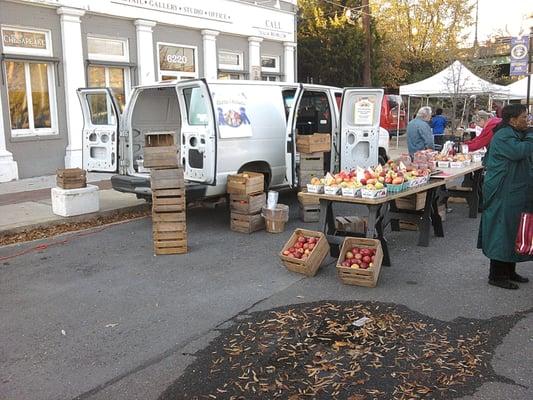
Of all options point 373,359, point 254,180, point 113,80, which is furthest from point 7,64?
point 373,359

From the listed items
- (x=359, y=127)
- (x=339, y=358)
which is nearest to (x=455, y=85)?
(x=359, y=127)

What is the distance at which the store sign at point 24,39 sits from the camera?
11781 mm

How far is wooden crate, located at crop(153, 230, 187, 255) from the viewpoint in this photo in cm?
689

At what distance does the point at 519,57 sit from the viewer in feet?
51.8

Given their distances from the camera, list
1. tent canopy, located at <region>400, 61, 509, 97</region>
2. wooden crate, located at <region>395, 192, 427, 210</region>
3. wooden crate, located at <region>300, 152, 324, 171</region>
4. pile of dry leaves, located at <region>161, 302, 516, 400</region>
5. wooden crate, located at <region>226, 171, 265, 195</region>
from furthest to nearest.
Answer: tent canopy, located at <region>400, 61, 509, 97</region> → wooden crate, located at <region>300, 152, 324, 171</region> → wooden crate, located at <region>226, 171, 265, 195</region> → wooden crate, located at <region>395, 192, 427, 210</region> → pile of dry leaves, located at <region>161, 302, 516, 400</region>

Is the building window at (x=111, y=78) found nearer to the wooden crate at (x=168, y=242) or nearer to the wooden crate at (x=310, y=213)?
the wooden crate at (x=310, y=213)

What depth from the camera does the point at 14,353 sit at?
4.12 metres

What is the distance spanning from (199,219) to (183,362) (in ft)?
17.2

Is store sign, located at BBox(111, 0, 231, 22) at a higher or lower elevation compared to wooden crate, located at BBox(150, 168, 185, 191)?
higher

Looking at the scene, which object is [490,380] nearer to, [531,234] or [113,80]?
[531,234]

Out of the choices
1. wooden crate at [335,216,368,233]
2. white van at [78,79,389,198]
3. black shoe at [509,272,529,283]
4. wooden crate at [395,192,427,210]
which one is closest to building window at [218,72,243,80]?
white van at [78,79,389,198]

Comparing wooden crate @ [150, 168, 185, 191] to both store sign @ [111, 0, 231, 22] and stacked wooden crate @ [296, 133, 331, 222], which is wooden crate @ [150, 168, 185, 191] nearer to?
stacked wooden crate @ [296, 133, 331, 222]

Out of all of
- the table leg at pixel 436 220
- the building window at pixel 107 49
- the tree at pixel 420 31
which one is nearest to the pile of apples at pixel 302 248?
the table leg at pixel 436 220

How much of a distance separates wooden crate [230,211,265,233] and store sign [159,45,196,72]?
864 cm
